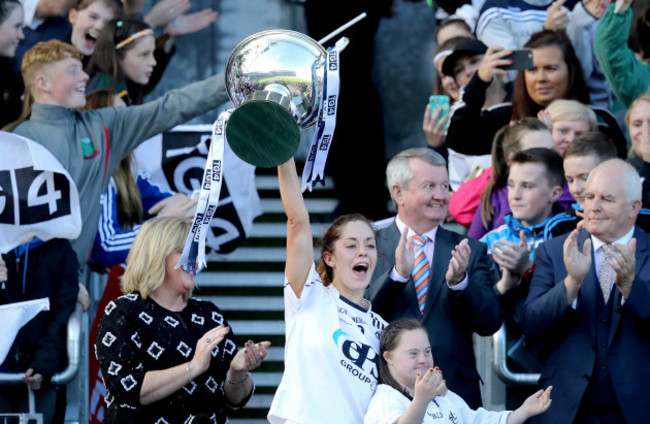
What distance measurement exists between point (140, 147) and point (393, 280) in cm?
270

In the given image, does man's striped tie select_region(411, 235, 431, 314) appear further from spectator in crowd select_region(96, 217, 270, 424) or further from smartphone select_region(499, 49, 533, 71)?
smartphone select_region(499, 49, 533, 71)

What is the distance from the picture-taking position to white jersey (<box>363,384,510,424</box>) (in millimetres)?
4738

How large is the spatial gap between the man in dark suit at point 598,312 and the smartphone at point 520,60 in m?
1.50

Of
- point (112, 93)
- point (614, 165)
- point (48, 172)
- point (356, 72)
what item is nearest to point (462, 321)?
point (614, 165)

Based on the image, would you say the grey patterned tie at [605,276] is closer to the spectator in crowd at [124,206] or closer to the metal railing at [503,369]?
the metal railing at [503,369]

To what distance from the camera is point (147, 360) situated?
206 inches

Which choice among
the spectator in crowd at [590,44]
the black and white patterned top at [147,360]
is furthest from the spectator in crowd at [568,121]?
the black and white patterned top at [147,360]

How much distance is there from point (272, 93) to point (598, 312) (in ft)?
6.53

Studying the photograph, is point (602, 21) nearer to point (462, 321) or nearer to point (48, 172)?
point (462, 321)

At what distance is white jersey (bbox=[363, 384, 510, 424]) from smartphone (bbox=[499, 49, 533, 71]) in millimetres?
2595

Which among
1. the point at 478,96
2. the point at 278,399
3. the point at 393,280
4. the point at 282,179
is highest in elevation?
the point at 478,96

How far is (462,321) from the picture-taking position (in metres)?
5.79

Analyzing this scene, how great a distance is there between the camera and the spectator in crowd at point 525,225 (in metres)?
6.17

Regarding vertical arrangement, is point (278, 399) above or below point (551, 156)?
below
